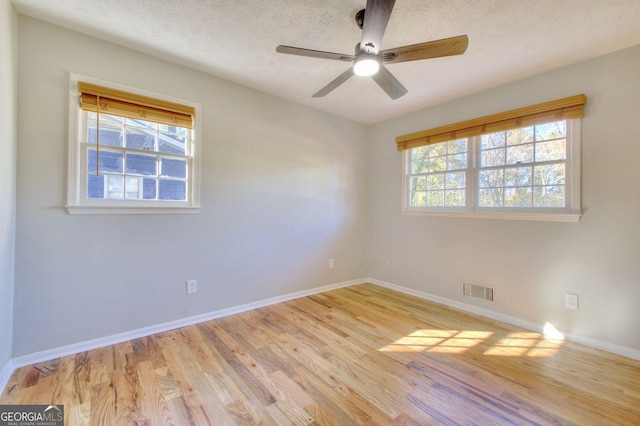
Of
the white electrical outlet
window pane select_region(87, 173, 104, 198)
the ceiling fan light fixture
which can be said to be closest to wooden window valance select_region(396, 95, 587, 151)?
the white electrical outlet

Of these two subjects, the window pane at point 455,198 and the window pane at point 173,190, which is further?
the window pane at point 455,198

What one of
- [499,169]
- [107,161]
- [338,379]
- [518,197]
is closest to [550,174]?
[518,197]

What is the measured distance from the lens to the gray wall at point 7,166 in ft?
5.35

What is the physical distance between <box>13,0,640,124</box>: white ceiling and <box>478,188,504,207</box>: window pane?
112 cm

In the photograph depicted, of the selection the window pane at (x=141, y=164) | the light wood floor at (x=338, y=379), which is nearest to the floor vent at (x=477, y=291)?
the light wood floor at (x=338, y=379)

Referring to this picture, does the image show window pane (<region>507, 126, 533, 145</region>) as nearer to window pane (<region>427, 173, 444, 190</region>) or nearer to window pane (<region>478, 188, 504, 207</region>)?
window pane (<region>478, 188, 504, 207</region>)

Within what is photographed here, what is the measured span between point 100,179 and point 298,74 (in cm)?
198

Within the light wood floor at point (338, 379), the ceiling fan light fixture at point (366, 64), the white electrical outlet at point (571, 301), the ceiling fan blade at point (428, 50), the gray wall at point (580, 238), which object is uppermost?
the ceiling fan blade at point (428, 50)

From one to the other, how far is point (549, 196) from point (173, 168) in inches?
140

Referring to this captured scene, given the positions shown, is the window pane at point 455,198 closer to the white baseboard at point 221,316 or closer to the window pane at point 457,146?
the window pane at point 457,146

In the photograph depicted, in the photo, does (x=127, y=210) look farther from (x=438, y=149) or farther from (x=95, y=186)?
(x=438, y=149)

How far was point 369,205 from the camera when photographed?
4223 millimetres

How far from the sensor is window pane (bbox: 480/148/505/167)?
9.36ft

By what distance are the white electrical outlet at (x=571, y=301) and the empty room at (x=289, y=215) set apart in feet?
0.12
